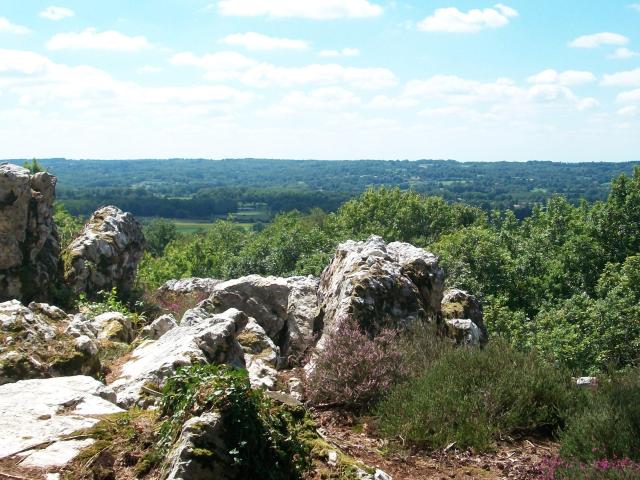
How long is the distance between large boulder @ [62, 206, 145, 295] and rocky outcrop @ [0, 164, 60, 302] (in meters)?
0.64

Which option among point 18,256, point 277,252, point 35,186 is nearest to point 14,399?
point 18,256

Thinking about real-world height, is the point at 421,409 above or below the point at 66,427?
below

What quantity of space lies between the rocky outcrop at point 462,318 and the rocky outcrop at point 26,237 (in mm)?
9565

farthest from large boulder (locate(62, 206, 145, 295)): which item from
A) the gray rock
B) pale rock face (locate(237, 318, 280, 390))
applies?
pale rock face (locate(237, 318, 280, 390))

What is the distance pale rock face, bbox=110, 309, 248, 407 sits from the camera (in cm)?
755

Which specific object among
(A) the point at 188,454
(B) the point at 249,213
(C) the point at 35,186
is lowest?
(B) the point at 249,213

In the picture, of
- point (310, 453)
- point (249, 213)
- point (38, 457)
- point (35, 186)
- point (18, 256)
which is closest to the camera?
point (38, 457)

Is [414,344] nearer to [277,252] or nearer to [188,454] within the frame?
[188,454]

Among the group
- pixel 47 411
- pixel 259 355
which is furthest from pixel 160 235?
pixel 47 411

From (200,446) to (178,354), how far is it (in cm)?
366

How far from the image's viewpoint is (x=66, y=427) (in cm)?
536

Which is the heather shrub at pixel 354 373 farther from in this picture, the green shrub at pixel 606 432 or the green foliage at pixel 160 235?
the green foliage at pixel 160 235

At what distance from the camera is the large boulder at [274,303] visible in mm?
12625

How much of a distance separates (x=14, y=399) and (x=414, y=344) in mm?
5332
